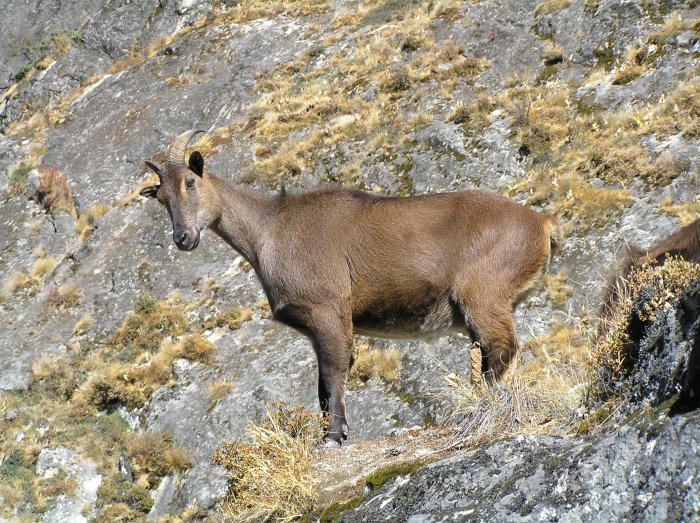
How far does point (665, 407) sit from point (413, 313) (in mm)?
4634

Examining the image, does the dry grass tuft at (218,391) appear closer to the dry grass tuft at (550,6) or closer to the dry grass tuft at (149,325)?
the dry grass tuft at (149,325)

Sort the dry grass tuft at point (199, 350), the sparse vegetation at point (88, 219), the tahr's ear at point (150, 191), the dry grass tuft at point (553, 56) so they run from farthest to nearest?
the sparse vegetation at point (88, 219) < the dry grass tuft at point (553, 56) < the dry grass tuft at point (199, 350) < the tahr's ear at point (150, 191)

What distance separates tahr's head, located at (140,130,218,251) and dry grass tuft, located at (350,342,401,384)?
3609mm

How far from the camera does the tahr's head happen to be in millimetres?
9562

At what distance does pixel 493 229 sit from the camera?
26.1 ft

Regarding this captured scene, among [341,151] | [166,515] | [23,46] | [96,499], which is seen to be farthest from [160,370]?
[23,46]

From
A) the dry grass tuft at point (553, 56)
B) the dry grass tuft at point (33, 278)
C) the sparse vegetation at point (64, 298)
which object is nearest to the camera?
the sparse vegetation at point (64, 298)

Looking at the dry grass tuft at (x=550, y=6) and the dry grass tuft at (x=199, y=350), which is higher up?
the dry grass tuft at (x=550, y=6)

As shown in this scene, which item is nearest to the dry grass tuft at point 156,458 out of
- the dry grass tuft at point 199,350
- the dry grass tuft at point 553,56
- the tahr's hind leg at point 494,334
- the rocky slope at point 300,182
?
the rocky slope at point 300,182

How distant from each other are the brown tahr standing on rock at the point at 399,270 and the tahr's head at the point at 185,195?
1103mm

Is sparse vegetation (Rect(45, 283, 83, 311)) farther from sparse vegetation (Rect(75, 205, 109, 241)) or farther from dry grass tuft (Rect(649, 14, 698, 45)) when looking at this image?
dry grass tuft (Rect(649, 14, 698, 45))

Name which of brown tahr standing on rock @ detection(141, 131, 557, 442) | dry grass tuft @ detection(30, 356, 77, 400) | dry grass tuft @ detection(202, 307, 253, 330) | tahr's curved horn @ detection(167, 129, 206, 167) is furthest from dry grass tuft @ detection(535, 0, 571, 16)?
dry grass tuft @ detection(30, 356, 77, 400)

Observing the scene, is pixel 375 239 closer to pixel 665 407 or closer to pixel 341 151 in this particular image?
pixel 665 407

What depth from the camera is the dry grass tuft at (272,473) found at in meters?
5.46
